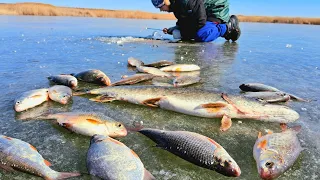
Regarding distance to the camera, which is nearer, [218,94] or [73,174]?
[73,174]

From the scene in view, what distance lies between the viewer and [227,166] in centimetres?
228

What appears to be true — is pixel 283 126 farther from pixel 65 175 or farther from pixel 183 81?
pixel 65 175

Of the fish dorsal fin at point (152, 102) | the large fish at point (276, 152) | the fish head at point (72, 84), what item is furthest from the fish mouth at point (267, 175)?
the fish head at point (72, 84)

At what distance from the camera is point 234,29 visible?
472 inches

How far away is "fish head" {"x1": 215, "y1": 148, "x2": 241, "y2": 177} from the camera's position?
2260 mm

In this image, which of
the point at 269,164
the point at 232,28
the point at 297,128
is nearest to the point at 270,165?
the point at 269,164

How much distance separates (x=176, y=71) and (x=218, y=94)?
2.44m

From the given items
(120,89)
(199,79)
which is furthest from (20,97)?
(199,79)

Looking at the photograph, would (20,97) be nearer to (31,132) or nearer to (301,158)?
(31,132)

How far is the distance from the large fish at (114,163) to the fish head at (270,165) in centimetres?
87

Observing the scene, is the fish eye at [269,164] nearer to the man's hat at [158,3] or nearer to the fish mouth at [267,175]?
the fish mouth at [267,175]

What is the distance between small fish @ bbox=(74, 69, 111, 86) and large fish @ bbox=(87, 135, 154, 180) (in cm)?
218

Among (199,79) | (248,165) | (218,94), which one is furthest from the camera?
(199,79)

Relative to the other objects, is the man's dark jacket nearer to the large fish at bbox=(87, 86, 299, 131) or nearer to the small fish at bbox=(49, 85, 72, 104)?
the large fish at bbox=(87, 86, 299, 131)
